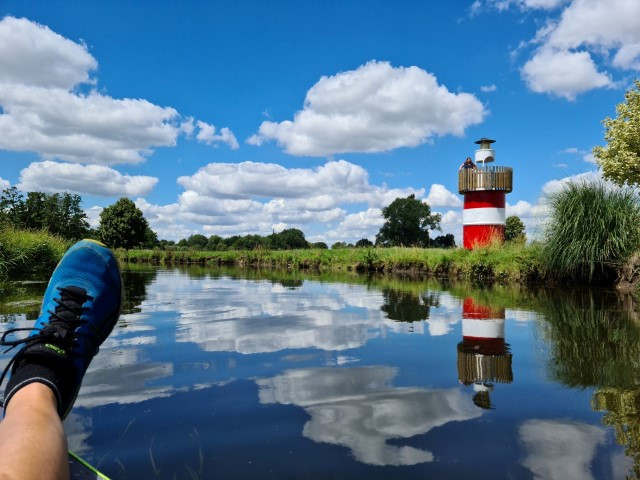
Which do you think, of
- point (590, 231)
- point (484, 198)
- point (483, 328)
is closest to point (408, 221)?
point (484, 198)

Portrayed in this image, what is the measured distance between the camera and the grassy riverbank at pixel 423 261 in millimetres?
12423

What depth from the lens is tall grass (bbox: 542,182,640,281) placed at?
33.6 ft

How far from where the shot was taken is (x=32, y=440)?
1.38m

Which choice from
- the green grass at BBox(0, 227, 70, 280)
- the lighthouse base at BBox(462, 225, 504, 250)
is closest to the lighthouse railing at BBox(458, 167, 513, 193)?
the lighthouse base at BBox(462, 225, 504, 250)

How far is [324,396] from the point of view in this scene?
8.34ft

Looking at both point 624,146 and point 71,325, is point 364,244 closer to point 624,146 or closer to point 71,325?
point 624,146

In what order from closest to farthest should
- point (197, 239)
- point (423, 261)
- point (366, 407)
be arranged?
point (366, 407) < point (423, 261) < point (197, 239)

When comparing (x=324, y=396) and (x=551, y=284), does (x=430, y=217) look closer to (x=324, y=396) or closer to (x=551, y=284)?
(x=551, y=284)

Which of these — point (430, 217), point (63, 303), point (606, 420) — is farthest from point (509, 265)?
point (430, 217)

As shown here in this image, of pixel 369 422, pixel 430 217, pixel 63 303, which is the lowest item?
pixel 369 422

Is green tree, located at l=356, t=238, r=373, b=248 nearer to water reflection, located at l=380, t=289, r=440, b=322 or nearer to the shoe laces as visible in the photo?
water reflection, located at l=380, t=289, r=440, b=322

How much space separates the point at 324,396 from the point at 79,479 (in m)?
1.40

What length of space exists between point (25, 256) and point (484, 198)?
Answer: 1703 centimetres

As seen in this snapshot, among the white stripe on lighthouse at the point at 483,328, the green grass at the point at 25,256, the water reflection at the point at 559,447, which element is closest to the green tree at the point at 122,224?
the green grass at the point at 25,256
